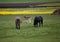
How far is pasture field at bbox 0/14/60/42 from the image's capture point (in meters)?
2.44

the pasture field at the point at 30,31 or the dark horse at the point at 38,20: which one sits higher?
the dark horse at the point at 38,20

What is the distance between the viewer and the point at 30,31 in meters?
2.45

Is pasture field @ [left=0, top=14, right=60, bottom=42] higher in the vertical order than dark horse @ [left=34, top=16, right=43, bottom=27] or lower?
lower

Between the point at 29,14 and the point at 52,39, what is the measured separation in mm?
234

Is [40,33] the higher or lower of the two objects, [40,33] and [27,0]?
the lower

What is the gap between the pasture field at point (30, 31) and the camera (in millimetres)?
2443

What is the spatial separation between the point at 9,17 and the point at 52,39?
33 cm

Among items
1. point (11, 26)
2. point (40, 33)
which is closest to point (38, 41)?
point (40, 33)

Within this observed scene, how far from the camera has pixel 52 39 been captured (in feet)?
8.06

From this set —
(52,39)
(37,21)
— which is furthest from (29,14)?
(52,39)

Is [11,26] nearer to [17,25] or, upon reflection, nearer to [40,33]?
[17,25]

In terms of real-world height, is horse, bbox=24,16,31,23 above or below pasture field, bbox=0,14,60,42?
above

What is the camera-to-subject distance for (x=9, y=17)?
2441mm

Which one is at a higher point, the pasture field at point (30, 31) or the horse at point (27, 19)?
the horse at point (27, 19)
